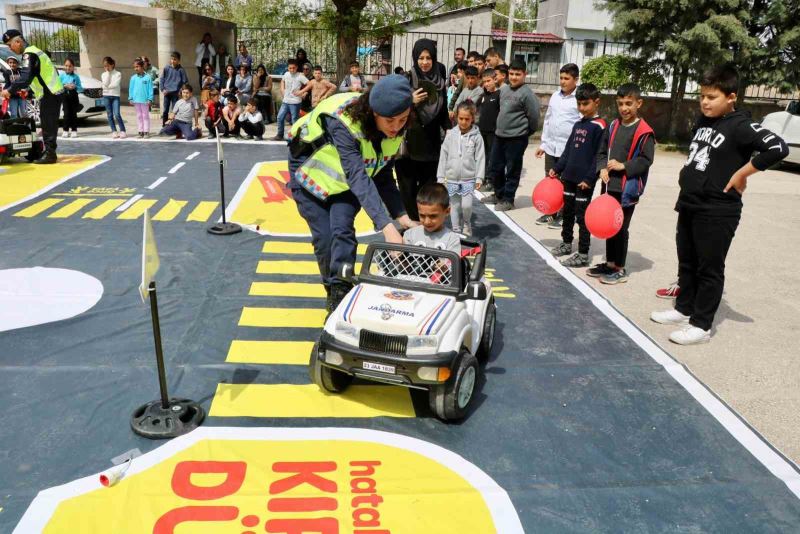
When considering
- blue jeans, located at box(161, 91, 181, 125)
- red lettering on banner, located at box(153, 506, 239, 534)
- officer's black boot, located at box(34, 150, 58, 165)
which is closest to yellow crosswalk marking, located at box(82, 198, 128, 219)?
officer's black boot, located at box(34, 150, 58, 165)

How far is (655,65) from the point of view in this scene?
2075 cm

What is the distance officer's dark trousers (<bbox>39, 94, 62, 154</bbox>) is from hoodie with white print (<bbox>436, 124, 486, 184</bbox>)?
7.67 metres

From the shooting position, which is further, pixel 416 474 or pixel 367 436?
pixel 367 436

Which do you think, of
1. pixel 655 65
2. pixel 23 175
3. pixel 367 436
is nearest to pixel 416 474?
pixel 367 436

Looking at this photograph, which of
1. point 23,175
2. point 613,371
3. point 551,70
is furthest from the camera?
point 551,70

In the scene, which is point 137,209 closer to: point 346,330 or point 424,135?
point 424,135

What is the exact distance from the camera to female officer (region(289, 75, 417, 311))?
4246mm

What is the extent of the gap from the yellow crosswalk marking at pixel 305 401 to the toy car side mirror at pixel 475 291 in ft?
2.73

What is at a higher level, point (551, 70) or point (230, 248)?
point (551, 70)

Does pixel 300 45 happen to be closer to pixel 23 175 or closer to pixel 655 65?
pixel 655 65

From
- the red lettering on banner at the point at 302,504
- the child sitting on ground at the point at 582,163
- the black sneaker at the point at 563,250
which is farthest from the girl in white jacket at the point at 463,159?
the red lettering on banner at the point at 302,504

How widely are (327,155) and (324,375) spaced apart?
1.52 metres

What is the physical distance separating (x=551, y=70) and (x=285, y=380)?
120 ft

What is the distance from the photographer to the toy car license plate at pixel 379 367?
3.81m
